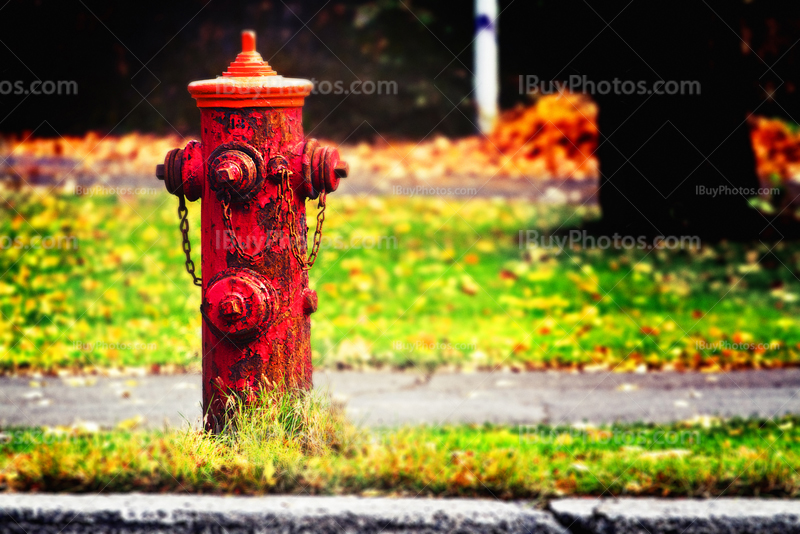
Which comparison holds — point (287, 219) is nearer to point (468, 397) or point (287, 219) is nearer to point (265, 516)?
point (265, 516)

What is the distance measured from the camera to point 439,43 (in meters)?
11.8

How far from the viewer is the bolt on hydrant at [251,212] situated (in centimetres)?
307

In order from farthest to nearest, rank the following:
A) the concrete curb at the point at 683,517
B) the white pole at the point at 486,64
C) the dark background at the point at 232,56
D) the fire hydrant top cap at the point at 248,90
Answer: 1. the dark background at the point at 232,56
2. the white pole at the point at 486,64
3. the fire hydrant top cap at the point at 248,90
4. the concrete curb at the point at 683,517

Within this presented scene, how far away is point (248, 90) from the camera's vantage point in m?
3.05

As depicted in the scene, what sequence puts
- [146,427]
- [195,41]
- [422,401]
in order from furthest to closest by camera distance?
[195,41], [422,401], [146,427]

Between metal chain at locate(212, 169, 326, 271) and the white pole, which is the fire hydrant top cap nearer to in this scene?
metal chain at locate(212, 169, 326, 271)

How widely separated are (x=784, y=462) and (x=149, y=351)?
3667 millimetres

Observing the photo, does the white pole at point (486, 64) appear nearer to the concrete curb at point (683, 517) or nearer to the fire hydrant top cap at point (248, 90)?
the fire hydrant top cap at point (248, 90)

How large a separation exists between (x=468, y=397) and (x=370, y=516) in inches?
70.3

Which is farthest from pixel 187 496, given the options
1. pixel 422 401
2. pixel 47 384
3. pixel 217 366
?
pixel 47 384

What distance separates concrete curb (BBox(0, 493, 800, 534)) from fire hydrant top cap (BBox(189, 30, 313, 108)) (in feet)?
4.60

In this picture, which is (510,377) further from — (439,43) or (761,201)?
(439,43)

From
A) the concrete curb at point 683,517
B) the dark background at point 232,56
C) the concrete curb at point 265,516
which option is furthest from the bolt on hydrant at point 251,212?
the dark background at point 232,56

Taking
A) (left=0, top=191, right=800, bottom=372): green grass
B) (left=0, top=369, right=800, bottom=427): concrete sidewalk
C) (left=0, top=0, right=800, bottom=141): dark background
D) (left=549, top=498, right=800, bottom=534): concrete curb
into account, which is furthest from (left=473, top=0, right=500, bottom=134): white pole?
(left=549, top=498, right=800, bottom=534): concrete curb
